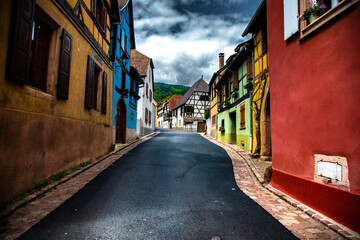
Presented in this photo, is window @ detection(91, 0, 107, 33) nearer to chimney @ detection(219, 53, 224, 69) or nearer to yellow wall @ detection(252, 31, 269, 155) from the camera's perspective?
yellow wall @ detection(252, 31, 269, 155)

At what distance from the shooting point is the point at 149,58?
22.1 m

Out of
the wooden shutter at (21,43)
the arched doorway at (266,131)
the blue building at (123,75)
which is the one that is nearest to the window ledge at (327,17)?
the arched doorway at (266,131)

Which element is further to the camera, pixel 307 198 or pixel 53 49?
pixel 53 49

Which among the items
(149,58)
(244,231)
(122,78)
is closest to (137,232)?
(244,231)

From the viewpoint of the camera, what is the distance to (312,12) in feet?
12.8

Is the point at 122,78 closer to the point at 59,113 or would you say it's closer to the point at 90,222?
the point at 59,113

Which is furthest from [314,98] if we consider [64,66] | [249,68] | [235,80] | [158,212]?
[235,80]

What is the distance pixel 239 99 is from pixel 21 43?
10547mm

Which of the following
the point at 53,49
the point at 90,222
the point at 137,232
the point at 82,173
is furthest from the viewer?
the point at 82,173

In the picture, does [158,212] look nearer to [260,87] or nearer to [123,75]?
[260,87]

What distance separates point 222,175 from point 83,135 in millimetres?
4359

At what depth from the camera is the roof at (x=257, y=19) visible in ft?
26.8

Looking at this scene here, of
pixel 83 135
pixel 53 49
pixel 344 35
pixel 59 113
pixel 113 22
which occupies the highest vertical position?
pixel 113 22

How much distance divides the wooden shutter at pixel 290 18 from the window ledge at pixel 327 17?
1.21 feet
